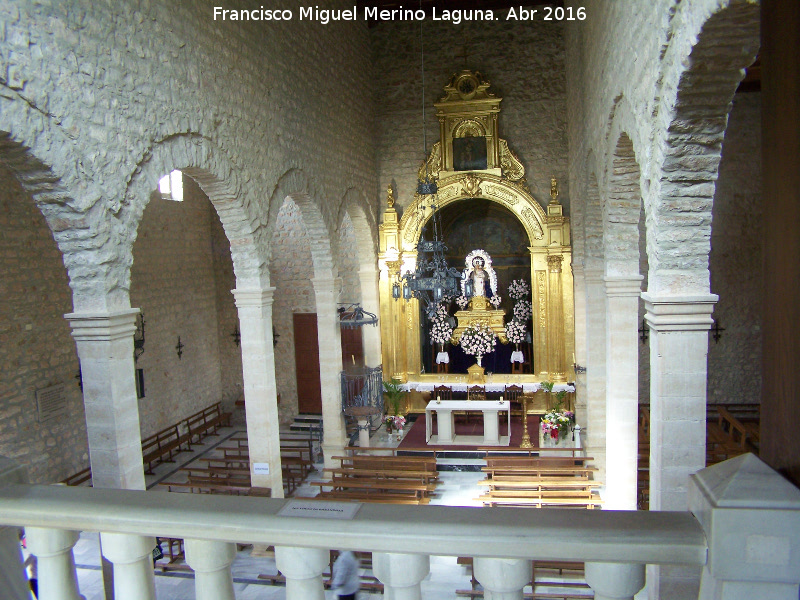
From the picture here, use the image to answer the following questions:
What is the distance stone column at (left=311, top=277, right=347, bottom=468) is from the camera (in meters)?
11.8

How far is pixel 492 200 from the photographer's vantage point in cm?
1506

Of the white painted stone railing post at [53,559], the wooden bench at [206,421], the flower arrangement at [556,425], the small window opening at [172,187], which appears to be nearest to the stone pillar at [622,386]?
the flower arrangement at [556,425]

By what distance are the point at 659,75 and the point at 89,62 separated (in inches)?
191

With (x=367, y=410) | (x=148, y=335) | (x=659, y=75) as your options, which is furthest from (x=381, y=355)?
(x=659, y=75)

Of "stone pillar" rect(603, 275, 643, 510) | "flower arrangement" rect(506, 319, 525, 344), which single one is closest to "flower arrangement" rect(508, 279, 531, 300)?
"flower arrangement" rect(506, 319, 525, 344)

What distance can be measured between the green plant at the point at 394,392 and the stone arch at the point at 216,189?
6.46 m

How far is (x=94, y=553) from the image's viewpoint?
8.68m

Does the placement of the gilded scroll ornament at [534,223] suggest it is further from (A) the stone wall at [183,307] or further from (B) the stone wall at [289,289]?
(A) the stone wall at [183,307]

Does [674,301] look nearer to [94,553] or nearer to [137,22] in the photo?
[137,22]

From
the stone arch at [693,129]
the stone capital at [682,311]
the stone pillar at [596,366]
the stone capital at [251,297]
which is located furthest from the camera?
the stone pillar at [596,366]

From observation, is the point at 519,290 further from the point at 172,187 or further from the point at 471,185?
the point at 172,187

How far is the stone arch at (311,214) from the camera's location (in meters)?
9.87

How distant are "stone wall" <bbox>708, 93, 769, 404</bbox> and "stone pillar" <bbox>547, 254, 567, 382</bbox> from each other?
3285mm

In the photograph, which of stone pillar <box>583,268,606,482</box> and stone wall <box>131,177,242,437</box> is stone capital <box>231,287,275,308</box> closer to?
stone wall <box>131,177,242,437</box>
